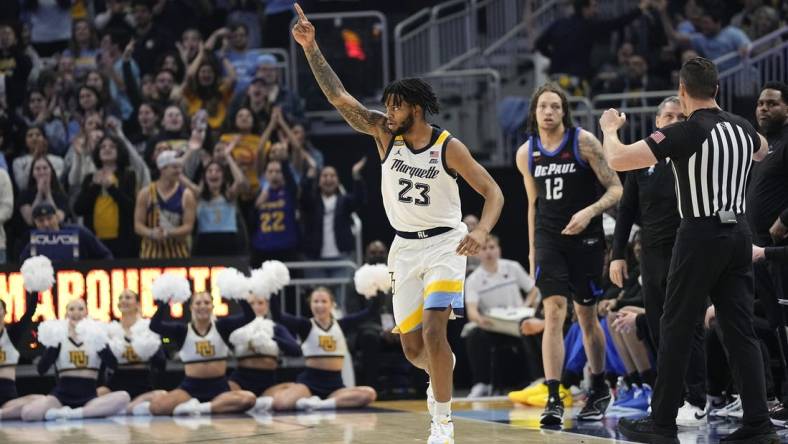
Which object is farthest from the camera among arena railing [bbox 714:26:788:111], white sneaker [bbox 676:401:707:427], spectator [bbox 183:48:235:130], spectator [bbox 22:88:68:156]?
arena railing [bbox 714:26:788:111]

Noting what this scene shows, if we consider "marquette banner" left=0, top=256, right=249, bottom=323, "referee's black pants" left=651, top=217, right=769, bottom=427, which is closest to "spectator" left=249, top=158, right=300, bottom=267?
"marquette banner" left=0, top=256, right=249, bottom=323

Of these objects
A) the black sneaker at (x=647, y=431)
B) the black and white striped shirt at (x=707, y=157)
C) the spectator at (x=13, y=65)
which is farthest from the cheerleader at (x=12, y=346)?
the black and white striped shirt at (x=707, y=157)

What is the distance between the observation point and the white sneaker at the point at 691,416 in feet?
28.5

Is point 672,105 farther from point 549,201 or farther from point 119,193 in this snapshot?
point 119,193

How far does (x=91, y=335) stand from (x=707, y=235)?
19.1ft

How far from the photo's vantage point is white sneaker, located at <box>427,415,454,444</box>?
736cm

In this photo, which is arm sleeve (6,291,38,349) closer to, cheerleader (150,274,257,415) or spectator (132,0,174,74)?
cheerleader (150,274,257,415)

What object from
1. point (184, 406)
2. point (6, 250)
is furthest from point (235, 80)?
point (184, 406)

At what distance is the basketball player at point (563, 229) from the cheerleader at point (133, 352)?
376 centimetres

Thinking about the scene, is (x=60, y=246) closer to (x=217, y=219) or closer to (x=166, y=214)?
(x=166, y=214)

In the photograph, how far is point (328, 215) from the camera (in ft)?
44.3

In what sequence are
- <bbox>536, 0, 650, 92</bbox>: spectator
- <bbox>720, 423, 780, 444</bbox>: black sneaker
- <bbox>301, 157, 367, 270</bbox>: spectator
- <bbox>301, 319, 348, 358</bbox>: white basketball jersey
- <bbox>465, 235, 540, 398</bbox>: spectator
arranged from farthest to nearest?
1. <bbox>536, 0, 650, 92</bbox>: spectator
2. <bbox>301, 157, 367, 270</bbox>: spectator
3. <bbox>465, 235, 540, 398</bbox>: spectator
4. <bbox>301, 319, 348, 358</bbox>: white basketball jersey
5. <bbox>720, 423, 780, 444</bbox>: black sneaker

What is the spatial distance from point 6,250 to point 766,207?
757 cm

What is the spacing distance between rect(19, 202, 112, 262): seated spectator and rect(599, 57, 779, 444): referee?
20.2 ft
